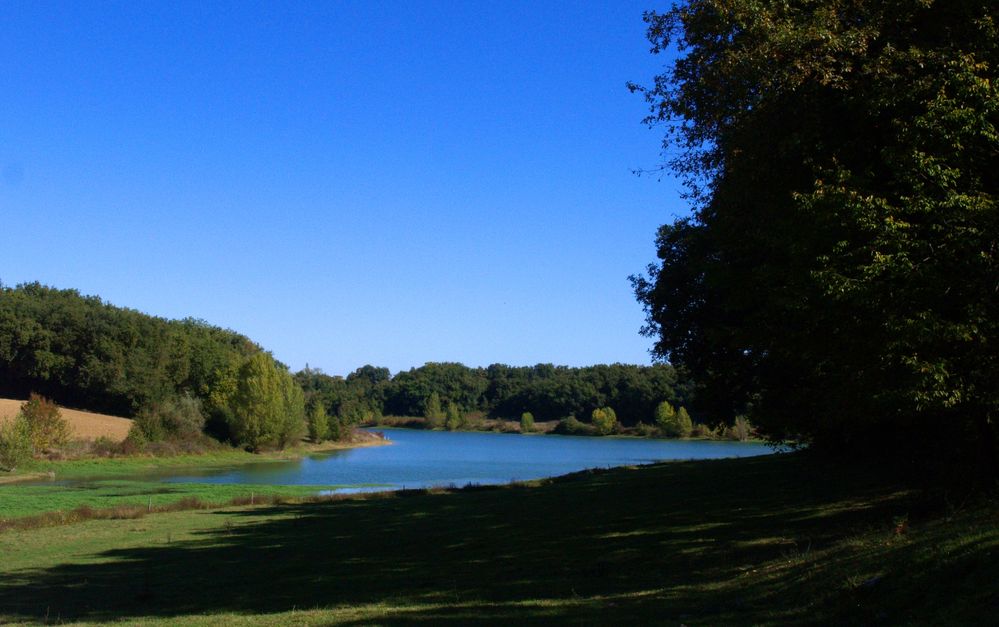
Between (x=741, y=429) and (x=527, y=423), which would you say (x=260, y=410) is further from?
(x=527, y=423)

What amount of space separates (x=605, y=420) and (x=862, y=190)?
131 metres

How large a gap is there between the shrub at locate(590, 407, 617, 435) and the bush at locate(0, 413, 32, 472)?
9546 cm

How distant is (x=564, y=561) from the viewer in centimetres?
1784

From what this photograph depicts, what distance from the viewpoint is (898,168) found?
1265 cm

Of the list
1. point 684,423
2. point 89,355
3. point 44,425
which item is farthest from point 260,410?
point 684,423

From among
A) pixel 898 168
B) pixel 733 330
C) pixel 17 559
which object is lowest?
pixel 17 559

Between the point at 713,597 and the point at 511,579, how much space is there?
5.63 meters

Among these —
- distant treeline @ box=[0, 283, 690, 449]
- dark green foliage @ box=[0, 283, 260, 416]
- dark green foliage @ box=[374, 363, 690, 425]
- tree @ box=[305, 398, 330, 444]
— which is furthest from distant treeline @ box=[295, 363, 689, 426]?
dark green foliage @ box=[0, 283, 260, 416]

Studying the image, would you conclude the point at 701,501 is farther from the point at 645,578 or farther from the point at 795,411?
the point at 645,578

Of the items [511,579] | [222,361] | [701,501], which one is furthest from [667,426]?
[511,579]

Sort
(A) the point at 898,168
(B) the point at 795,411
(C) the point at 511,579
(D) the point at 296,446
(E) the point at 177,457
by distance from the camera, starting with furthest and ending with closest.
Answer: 1. (D) the point at 296,446
2. (E) the point at 177,457
3. (B) the point at 795,411
4. (C) the point at 511,579
5. (A) the point at 898,168

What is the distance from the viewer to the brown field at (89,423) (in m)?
77.1

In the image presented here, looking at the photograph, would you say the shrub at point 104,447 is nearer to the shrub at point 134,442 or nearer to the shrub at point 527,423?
the shrub at point 134,442

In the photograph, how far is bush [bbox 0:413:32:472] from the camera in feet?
202
